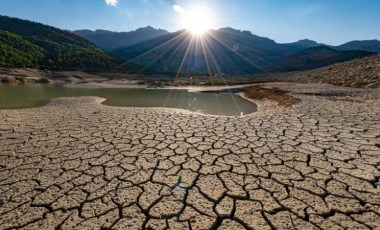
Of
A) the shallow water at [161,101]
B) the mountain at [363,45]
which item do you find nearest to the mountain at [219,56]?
the shallow water at [161,101]

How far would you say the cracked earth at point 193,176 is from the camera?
9.02ft

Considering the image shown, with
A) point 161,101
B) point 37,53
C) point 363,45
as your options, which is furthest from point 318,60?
point 363,45

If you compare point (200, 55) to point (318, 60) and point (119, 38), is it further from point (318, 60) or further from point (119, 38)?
point (119, 38)


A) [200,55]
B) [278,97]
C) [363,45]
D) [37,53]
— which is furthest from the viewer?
[363,45]

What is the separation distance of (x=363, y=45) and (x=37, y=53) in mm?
162213

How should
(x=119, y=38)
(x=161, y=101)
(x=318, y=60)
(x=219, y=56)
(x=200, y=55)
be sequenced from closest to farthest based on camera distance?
1. (x=161, y=101)
2. (x=318, y=60)
3. (x=219, y=56)
4. (x=200, y=55)
5. (x=119, y=38)

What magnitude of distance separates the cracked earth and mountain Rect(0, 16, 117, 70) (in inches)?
1776

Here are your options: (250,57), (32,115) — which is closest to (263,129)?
(32,115)

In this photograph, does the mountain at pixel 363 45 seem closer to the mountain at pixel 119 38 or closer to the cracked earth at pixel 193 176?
the mountain at pixel 119 38

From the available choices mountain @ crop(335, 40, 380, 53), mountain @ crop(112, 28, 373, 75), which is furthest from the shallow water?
mountain @ crop(335, 40, 380, 53)

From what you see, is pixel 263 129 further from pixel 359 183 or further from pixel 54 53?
pixel 54 53

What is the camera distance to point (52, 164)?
13.8 feet

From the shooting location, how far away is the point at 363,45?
451 ft

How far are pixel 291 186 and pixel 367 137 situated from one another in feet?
10.3
